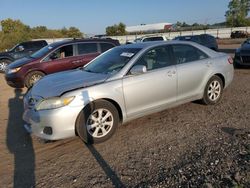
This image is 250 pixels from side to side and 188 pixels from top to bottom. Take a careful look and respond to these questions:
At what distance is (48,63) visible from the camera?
1000 cm

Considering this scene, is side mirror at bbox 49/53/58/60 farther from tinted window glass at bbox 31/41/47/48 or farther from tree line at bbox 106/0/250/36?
tree line at bbox 106/0/250/36

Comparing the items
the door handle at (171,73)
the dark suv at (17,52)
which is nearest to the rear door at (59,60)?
the door handle at (171,73)

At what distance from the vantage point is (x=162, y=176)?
3639 mm

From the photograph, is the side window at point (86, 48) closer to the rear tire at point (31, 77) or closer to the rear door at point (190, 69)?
the rear tire at point (31, 77)

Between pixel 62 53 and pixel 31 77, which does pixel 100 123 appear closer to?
pixel 62 53

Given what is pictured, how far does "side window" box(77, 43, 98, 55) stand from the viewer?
10.4 m

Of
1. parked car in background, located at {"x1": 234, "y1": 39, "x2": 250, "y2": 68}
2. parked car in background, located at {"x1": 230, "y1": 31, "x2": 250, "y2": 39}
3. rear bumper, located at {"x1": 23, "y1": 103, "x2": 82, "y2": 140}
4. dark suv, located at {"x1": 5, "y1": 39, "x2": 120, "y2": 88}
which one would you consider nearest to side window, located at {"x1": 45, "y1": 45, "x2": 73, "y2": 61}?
dark suv, located at {"x1": 5, "y1": 39, "x2": 120, "y2": 88}

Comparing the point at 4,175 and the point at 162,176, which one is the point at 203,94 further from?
the point at 4,175

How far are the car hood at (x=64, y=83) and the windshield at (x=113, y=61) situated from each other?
25cm

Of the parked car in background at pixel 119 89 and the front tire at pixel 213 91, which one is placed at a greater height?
the parked car in background at pixel 119 89

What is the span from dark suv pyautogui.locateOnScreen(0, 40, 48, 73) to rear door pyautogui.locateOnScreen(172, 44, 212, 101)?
1352 cm

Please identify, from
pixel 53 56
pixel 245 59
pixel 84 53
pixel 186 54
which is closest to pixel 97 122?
pixel 186 54

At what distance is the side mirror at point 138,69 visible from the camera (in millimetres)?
5172

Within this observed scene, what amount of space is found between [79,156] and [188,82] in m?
2.75
